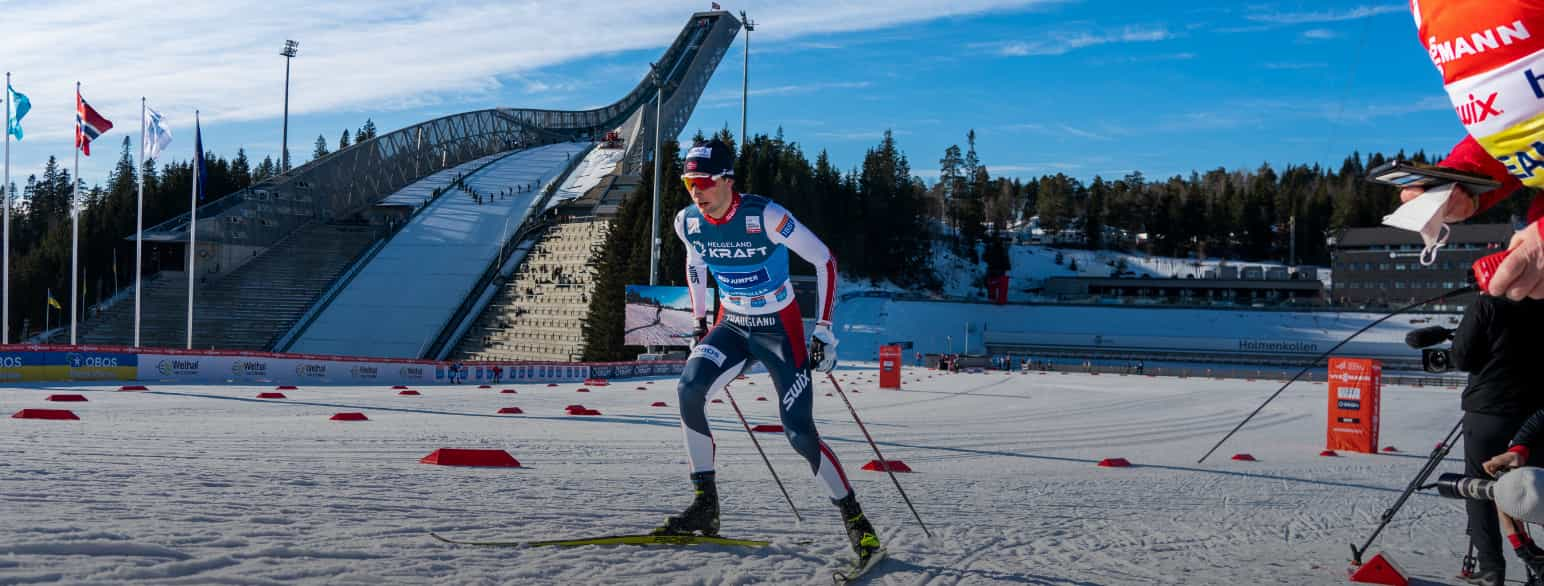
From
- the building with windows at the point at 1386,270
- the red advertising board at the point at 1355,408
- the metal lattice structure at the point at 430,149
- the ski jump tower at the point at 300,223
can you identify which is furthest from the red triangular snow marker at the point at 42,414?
the building with windows at the point at 1386,270

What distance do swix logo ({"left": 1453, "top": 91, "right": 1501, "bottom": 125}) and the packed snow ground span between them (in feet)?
9.48

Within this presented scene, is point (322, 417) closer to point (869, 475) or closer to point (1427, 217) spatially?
point (869, 475)

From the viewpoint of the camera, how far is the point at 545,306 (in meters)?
54.3

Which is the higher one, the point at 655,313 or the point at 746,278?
the point at 746,278

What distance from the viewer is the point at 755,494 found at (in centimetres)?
821

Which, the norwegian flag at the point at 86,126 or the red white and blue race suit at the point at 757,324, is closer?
the red white and blue race suit at the point at 757,324

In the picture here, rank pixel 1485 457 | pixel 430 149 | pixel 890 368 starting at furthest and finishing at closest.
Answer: pixel 430 149 → pixel 890 368 → pixel 1485 457

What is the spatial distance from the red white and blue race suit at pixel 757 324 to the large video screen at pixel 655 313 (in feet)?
110

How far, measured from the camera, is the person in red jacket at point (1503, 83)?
10.9 feet

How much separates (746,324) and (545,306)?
49.4 metres

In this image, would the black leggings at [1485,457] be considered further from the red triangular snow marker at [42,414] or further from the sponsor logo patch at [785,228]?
the red triangular snow marker at [42,414]

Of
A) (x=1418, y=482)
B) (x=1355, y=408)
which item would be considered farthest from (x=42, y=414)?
(x=1355, y=408)

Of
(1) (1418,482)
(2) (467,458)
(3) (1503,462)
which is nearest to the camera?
(3) (1503,462)

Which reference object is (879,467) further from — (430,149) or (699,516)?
(430,149)
